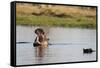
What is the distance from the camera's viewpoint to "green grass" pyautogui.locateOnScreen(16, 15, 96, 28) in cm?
184

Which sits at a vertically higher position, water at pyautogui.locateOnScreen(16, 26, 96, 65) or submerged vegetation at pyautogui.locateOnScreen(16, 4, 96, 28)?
submerged vegetation at pyautogui.locateOnScreen(16, 4, 96, 28)

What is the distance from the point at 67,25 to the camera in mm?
2002

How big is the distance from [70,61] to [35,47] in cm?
34

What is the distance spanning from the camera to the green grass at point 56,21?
6.04 ft

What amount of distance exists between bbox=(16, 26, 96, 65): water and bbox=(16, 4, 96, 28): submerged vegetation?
46 millimetres

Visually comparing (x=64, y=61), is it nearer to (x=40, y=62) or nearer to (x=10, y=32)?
(x=40, y=62)

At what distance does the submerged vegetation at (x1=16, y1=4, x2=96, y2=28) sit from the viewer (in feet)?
6.03

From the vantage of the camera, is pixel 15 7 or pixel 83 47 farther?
pixel 83 47

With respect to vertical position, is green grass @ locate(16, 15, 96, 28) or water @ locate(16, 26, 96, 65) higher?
green grass @ locate(16, 15, 96, 28)

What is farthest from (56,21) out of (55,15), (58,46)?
(58,46)

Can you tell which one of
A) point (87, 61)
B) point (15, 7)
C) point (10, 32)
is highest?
point (15, 7)

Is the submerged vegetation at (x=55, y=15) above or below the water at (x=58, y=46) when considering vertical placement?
above

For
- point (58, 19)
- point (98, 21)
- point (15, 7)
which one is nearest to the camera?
point (15, 7)
